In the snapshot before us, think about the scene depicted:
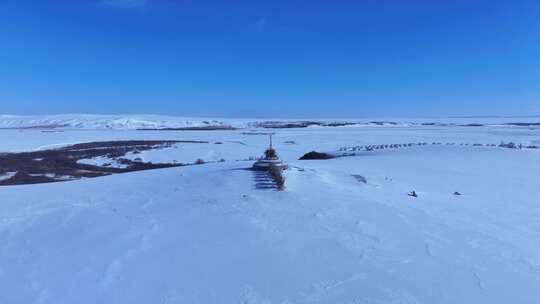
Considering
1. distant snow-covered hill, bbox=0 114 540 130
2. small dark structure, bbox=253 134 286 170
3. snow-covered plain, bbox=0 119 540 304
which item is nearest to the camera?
snow-covered plain, bbox=0 119 540 304

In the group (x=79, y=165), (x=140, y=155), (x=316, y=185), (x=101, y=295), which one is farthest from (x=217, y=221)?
(x=140, y=155)

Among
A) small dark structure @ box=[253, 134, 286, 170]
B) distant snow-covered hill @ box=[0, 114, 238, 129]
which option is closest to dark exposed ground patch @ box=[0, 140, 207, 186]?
small dark structure @ box=[253, 134, 286, 170]

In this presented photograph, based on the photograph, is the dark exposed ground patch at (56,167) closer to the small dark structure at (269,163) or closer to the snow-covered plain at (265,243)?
the snow-covered plain at (265,243)

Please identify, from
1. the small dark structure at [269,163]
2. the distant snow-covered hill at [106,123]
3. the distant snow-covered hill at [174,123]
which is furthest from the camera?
the distant snow-covered hill at [106,123]

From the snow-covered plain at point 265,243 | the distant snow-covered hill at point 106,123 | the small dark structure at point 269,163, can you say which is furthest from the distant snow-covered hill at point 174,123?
the snow-covered plain at point 265,243

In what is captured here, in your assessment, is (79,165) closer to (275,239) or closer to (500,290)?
(275,239)

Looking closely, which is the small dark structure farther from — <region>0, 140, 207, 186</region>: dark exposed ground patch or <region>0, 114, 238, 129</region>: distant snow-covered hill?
<region>0, 114, 238, 129</region>: distant snow-covered hill

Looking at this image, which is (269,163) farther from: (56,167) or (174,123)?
(174,123)

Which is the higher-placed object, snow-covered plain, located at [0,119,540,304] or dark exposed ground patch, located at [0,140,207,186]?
snow-covered plain, located at [0,119,540,304]
